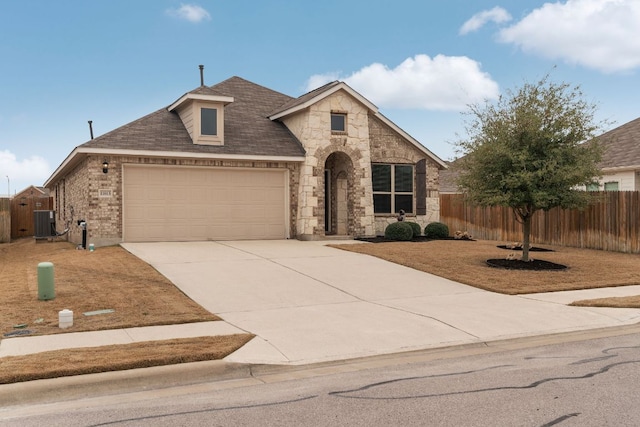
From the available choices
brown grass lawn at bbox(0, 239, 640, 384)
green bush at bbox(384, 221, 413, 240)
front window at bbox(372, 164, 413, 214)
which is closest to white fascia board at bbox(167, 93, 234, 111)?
brown grass lawn at bbox(0, 239, 640, 384)

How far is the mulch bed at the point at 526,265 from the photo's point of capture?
1532 centimetres

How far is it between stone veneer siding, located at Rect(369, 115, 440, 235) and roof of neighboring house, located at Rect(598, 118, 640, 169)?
682 centimetres

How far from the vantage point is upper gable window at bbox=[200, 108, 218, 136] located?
69.7ft

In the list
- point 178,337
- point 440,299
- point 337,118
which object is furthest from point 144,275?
point 337,118

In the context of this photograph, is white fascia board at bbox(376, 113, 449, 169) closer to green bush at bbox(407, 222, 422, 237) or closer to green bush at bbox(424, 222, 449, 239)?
green bush at bbox(424, 222, 449, 239)

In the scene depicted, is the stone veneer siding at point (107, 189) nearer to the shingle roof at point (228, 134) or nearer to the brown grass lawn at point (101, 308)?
the shingle roof at point (228, 134)

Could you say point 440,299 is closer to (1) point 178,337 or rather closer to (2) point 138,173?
(1) point 178,337

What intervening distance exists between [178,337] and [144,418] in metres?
2.91

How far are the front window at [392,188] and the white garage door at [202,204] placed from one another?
406 centimetres

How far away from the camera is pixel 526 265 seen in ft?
51.3

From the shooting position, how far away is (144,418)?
5176 millimetres

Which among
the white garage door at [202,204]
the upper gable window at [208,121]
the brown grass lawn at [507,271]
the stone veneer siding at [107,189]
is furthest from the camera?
the upper gable window at [208,121]

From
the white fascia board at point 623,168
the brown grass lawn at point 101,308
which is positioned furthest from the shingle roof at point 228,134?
the white fascia board at point 623,168

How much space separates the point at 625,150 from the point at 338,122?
13.0 m
